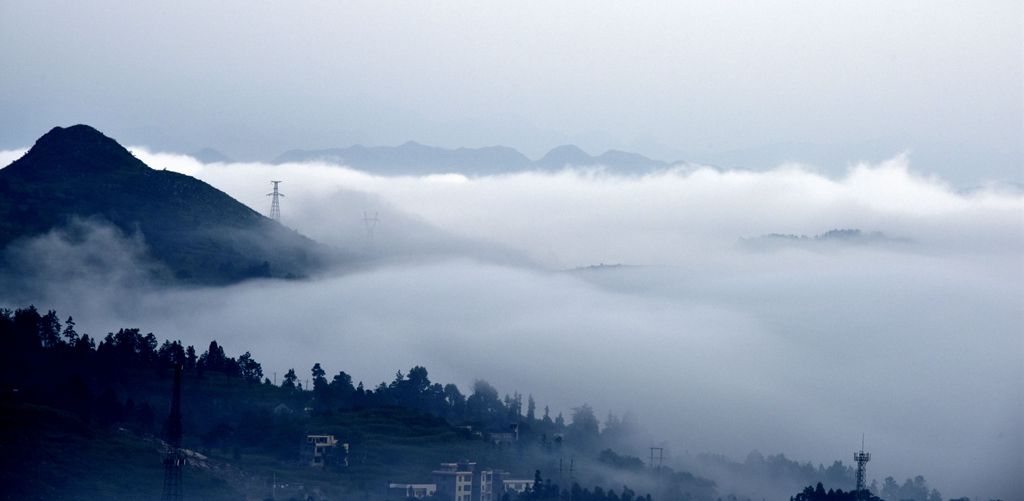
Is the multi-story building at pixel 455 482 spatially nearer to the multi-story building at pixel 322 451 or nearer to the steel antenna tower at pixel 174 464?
the multi-story building at pixel 322 451

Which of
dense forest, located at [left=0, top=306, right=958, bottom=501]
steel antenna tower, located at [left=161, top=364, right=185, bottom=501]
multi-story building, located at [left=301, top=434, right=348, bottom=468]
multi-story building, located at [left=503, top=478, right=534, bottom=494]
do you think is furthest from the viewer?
multi-story building, located at [left=301, top=434, right=348, bottom=468]

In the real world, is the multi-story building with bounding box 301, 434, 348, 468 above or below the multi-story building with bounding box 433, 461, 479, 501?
above

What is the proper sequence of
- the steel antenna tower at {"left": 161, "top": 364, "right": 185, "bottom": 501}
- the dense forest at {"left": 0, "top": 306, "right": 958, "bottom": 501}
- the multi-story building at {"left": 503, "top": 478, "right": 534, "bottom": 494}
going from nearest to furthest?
1. the steel antenna tower at {"left": 161, "top": 364, "right": 185, "bottom": 501}
2. the dense forest at {"left": 0, "top": 306, "right": 958, "bottom": 501}
3. the multi-story building at {"left": 503, "top": 478, "right": 534, "bottom": 494}

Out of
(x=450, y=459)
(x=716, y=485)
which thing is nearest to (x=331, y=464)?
(x=450, y=459)

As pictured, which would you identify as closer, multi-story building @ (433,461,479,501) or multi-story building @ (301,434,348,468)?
multi-story building @ (433,461,479,501)

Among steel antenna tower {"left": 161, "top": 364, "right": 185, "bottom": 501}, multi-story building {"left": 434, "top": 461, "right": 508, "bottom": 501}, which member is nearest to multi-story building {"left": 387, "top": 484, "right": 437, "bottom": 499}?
multi-story building {"left": 434, "top": 461, "right": 508, "bottom": 501}

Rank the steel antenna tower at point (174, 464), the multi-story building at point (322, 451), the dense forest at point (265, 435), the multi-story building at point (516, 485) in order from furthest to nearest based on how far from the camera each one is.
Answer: the multi-story building at point (322, 451) < the multi-story building at point (516, 485) < the dense forest at point (265, 435) < the steel antenna tower at point (174, 464)

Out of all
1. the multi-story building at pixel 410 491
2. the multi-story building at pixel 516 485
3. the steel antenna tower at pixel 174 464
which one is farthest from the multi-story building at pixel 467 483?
the steel antenna tower at pixel 174 464

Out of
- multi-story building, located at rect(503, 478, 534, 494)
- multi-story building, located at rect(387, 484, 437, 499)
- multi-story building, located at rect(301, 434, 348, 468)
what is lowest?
multi-story building, located at rect(387, 484, 437, 499)

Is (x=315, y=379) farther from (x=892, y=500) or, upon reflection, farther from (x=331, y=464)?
(x=892, y=500)

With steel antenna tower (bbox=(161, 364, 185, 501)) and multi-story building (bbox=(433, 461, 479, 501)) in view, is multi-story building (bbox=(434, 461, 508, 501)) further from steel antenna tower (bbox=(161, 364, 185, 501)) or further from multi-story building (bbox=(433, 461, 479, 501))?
steel antenna tower (bbox=(161, 364, 185, 501))

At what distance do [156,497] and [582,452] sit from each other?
5112 centimetres

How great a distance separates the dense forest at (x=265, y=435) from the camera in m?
130

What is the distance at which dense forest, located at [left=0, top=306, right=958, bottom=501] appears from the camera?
130375 millimetres
